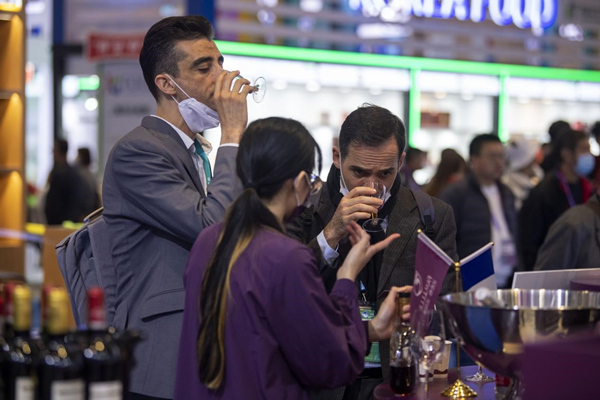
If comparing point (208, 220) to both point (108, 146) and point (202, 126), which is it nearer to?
point (202, 126)

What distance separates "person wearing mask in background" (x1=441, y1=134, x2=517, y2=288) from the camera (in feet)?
19.8

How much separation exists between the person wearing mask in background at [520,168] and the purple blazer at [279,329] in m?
6.34

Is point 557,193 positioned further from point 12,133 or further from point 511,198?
point 12,133

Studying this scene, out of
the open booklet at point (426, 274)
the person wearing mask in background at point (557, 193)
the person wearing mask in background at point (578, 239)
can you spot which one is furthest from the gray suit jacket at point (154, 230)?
the person wearing mask in background at point (557, 193)

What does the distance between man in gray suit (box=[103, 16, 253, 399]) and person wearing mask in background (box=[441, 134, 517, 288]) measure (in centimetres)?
344

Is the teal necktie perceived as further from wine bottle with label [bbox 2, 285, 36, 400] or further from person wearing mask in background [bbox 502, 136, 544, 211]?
person wearing mask in background [bbox 502, 136, 544, 211]

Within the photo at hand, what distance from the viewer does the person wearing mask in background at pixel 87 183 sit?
9.27 m

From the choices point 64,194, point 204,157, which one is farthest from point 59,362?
point 64,194

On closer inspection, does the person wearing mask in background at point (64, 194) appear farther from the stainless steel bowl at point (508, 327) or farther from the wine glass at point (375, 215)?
the stainless steel bowl at point (508, 327)

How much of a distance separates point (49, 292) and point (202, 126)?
1.27 meters

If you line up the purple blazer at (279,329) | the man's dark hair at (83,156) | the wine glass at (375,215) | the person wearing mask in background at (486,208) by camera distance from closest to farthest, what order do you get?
1. the purple blazer at (279,329)
2. the wine glass at (375,215)
3. the person wearing mask in background at (486,208)
4. the man's dark hair at (83,156)

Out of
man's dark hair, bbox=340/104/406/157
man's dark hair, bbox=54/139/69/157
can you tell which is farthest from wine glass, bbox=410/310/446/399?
man's dark hair, bbox=54/139/69/157

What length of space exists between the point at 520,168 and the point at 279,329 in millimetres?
6861

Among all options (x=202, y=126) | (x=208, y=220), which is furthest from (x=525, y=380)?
(x=202, y=126)
